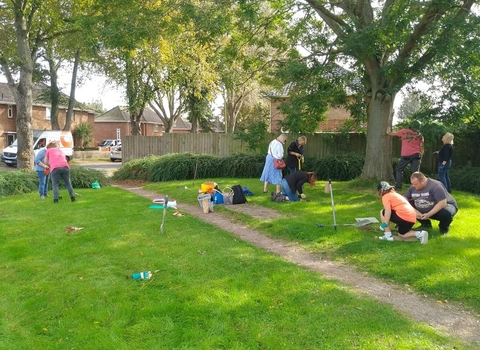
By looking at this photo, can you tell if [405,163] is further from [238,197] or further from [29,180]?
[29,180]

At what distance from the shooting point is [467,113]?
34.2 ft

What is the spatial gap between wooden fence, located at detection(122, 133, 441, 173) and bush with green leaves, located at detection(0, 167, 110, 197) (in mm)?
5560

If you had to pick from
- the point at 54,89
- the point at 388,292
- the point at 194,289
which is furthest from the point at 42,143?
the point at 388,292

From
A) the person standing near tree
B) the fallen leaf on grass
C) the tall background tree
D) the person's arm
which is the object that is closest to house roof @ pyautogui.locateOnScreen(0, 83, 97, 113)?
the person standing near tree

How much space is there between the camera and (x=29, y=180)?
1441cm

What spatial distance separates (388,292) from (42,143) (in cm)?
2677

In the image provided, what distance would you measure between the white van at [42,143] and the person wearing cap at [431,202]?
2328 cm

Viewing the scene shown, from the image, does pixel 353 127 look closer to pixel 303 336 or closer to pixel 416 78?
pixel 416 78

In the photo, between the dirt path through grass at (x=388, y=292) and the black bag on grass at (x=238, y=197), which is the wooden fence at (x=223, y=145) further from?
the dirt path through grass at (x=388, y=292)

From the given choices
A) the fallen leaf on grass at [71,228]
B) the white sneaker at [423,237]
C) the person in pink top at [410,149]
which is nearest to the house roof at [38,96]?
the fallen leaf on grass at [71,228]

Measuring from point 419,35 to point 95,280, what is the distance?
32.9 feet

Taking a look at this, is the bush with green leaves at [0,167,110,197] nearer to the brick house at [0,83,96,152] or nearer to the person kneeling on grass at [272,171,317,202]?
the person kneeling on grass at [272,171,317,202]

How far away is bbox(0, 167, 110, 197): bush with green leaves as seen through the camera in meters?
13.7

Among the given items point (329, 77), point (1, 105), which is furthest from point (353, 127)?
point (1, 105)
